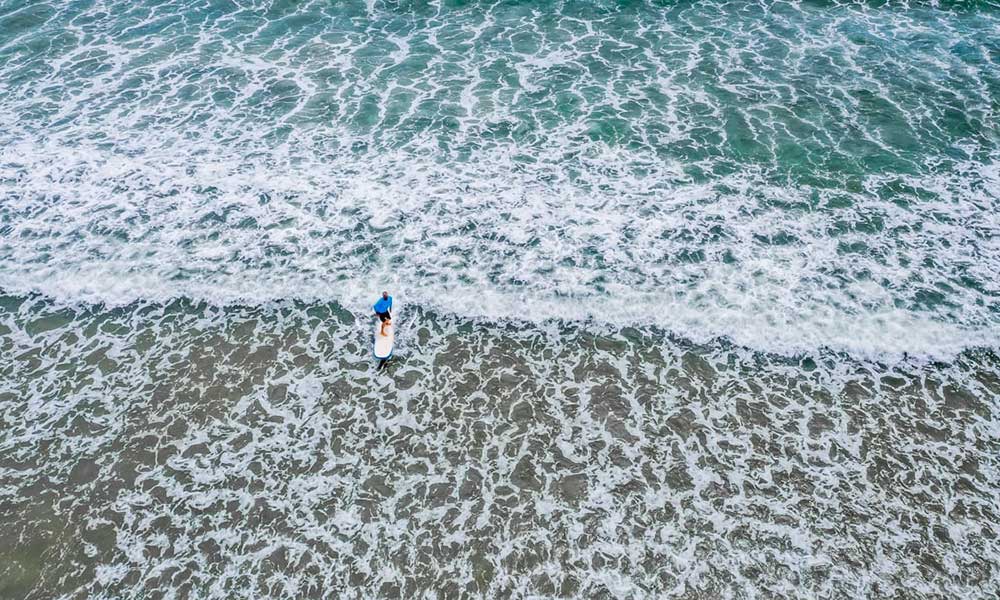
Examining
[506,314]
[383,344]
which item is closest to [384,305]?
[383,344]

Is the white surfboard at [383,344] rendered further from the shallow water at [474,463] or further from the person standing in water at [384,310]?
the shallow water at [474,463]

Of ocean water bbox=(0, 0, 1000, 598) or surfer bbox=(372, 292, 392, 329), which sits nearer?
ocean water bbox=(0, 0, 1000, 598)

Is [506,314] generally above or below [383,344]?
below

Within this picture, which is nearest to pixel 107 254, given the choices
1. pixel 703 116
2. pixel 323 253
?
pixel 323 253

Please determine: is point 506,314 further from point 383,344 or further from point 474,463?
point 474,463

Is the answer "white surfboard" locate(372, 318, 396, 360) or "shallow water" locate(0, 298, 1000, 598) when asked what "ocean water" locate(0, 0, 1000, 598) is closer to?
"shallow water" locate(0, 298, 1000, 598)

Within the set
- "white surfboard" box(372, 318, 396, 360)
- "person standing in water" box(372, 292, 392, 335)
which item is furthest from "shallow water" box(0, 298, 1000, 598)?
"person standing in water" box(372, 292, 392, 335)
